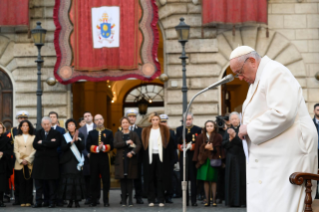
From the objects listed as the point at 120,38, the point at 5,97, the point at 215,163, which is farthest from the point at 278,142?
the point at 5,97

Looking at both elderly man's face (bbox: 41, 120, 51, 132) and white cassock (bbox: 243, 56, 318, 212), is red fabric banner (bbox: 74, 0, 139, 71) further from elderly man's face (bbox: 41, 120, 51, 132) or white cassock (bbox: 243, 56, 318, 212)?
white cassock (bbox: 243, 56, 318, 212)

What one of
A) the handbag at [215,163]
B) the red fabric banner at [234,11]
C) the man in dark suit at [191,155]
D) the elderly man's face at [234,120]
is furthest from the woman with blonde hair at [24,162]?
the red fabric banner at [234,11]

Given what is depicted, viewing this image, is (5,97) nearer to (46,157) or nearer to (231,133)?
(46,157)

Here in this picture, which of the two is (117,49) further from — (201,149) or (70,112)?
(201,149)

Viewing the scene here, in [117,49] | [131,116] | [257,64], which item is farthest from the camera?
[117,49]

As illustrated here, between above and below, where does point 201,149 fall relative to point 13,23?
below

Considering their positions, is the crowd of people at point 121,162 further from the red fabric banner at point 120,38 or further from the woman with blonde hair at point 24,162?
the red fabric banner at point 120,38

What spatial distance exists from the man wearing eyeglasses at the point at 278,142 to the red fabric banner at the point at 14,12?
45.6ft

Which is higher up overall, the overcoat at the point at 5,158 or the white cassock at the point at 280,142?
the white cassock at the point at 280,142

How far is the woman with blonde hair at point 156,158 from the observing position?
40.5ft

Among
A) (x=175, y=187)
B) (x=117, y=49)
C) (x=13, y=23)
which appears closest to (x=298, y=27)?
(x=117, y=49)

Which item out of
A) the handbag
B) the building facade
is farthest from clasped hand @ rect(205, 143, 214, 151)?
the building facade

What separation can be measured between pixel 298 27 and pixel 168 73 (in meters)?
4.23

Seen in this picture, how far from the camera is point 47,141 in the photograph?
474 inches
